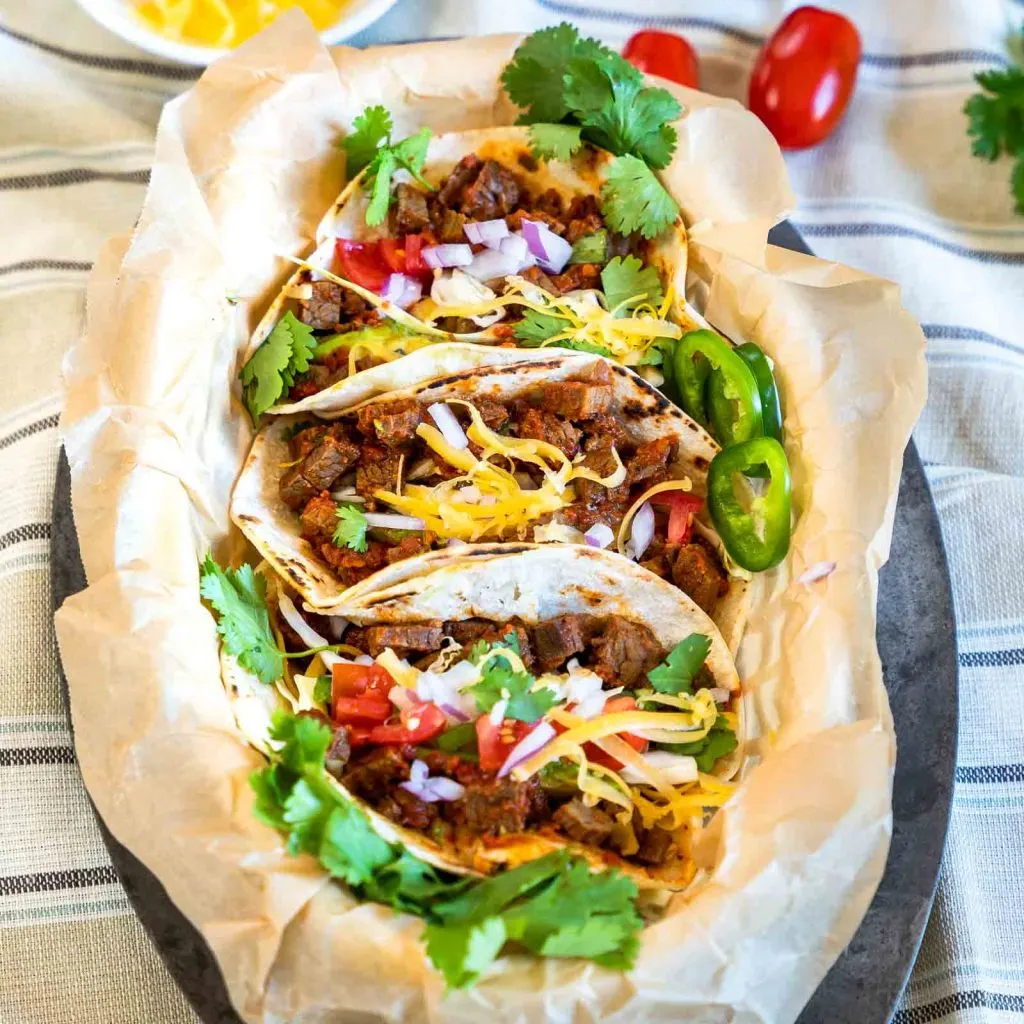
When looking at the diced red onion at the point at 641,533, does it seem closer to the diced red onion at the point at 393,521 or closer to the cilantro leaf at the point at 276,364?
the diced red onion at the point at 393,521

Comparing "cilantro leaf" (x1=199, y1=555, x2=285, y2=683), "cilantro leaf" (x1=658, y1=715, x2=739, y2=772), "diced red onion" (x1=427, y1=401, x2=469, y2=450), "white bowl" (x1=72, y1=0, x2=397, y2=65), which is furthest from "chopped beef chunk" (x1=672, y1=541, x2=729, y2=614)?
"white bowl" (x1=72, y1=0, x2=397, y2=65)

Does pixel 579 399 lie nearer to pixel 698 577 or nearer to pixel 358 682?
pixel 698 577

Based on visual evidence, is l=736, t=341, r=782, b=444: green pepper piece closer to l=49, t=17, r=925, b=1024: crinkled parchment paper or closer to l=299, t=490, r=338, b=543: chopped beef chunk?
l=49, t=17, r=925, b=1024: crinkled parchment paper

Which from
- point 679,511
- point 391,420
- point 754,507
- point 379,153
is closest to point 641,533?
point 679,511

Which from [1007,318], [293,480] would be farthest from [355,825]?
[1007,318]

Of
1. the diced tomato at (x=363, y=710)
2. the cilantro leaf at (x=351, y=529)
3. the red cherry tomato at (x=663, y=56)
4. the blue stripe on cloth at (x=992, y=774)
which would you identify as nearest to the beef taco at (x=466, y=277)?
the cilantro leaf at (x=351, y=529)

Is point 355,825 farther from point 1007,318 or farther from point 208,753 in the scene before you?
point 1007,318

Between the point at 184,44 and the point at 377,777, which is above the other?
the point at 184,44

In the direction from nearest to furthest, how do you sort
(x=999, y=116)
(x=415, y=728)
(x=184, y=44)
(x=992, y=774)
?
(x=415, y=728) < (x=992, y=774) < (x=999, y=116) < (x=184, y=44)
